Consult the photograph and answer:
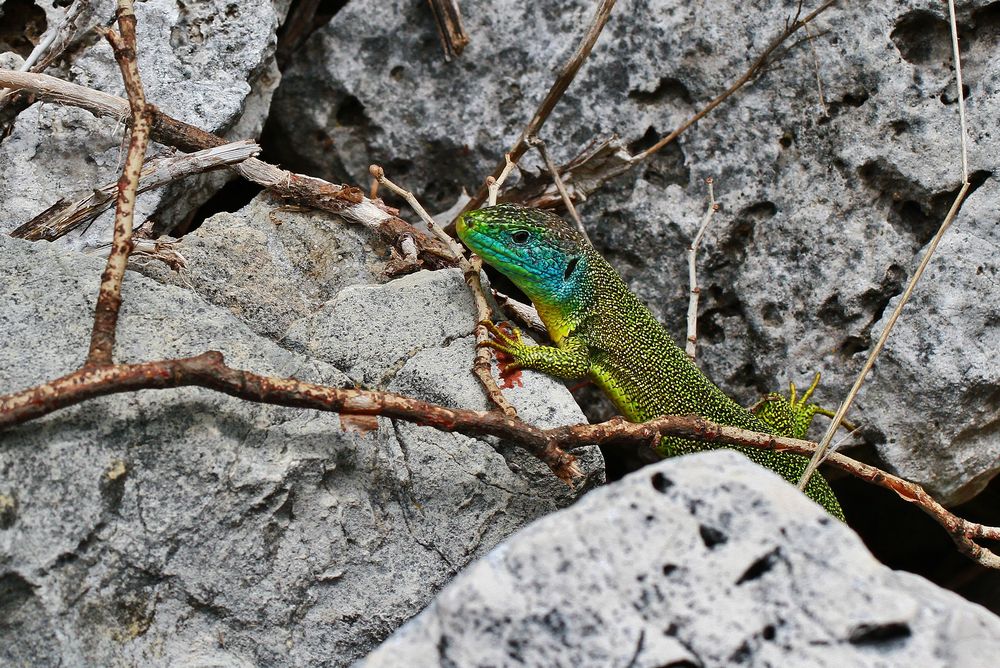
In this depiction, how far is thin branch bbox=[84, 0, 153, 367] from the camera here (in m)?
2.33

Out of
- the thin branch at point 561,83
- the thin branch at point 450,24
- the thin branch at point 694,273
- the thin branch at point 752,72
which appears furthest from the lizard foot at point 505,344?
the thin branch at point 450,24

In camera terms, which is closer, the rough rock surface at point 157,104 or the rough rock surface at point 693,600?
the rough rock surface at point 693,600

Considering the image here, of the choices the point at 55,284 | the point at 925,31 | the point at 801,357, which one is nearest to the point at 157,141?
the point at 55,284

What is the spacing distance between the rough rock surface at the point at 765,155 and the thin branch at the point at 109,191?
0.87m

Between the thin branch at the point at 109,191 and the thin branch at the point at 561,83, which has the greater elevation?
the thin branch at the point at 561,83

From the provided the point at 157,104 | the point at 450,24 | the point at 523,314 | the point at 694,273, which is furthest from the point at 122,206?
the point at 694,273

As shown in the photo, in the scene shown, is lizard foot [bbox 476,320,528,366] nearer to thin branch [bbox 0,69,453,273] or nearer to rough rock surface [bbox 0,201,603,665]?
rough rock surface [bbox 0,201,603,665]

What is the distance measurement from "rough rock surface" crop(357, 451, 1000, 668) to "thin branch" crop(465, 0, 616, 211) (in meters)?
2.07

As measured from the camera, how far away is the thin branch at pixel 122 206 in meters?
2.33

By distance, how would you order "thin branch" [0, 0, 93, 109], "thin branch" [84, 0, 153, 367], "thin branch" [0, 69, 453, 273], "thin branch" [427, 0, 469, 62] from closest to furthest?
"thin branch" [84, 0, 153, 367] → "thin branch" [0, 69, 453, 273] → "thin branch" [0, 0, 93, 109] → "thin branch" [427, 0, 469, 62]

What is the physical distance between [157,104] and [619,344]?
77.9 inches

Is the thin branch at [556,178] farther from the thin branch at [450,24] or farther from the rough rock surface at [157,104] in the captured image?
the rough rock surface at [157,104]

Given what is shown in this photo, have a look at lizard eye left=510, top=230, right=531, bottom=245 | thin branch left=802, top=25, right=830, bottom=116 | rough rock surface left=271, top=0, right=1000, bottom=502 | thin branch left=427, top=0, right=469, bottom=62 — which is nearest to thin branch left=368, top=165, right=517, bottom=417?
lizard eye left=510, top=230, right=531, bottom=245

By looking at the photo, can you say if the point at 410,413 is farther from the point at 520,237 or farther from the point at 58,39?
the point at 58,39
